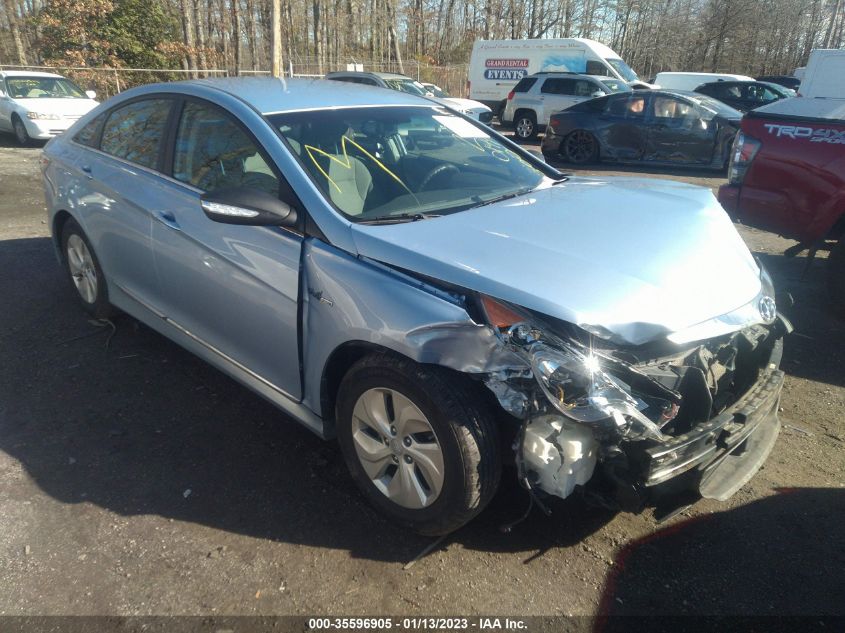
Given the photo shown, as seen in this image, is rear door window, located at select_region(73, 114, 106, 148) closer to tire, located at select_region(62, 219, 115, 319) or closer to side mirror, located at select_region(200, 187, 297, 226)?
tire, located at select_region(62, 219, 115, 319)

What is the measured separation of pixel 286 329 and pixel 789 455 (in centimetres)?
263

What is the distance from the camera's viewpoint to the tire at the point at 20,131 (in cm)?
1422

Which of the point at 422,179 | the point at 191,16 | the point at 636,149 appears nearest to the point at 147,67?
the point at 191,16

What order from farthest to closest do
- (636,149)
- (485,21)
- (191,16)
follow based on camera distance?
(485,21) < (191,16) < (636,149)

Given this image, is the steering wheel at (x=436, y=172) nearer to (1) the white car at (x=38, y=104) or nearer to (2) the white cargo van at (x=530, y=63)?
(1) the white car at (x=38, y=104)

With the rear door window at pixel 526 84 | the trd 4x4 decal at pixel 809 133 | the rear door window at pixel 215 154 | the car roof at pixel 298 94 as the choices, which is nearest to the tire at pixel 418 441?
the rear door window at pixel 215 154

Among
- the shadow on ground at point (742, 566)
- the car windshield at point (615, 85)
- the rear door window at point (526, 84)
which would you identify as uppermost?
the car windshield at point (615, 85)

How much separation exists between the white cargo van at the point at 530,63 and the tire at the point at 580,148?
273 inches

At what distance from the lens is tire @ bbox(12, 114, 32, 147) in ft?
46.6

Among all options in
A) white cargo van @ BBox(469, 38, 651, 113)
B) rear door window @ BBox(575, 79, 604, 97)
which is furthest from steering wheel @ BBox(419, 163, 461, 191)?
white cargo van @ BBox(469, 38, 651, 113)

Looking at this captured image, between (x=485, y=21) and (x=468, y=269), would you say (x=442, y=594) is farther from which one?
(x=485, y=21)

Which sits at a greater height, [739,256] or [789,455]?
[739,256]

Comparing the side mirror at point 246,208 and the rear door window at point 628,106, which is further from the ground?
the side mirror at point 246,208

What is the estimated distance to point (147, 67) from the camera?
26312mm
